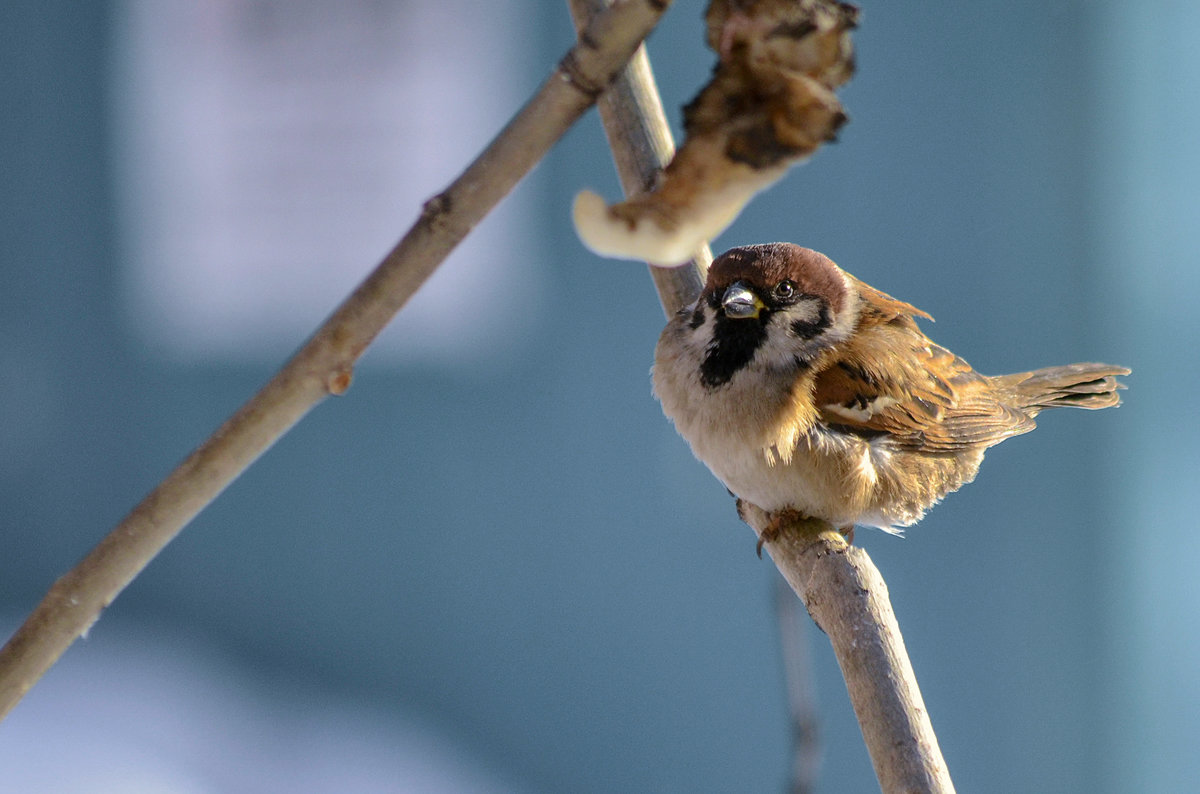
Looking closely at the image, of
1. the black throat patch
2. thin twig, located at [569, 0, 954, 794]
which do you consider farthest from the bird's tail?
thin twig, located at [569, 0, 954, 794]

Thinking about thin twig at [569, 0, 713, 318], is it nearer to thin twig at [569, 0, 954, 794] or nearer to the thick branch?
thin twig at [569, 0, 954, 794]

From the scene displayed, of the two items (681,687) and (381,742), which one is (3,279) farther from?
(681,687)

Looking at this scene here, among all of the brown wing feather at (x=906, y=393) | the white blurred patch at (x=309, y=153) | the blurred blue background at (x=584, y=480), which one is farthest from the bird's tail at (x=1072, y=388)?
the white blurred patch at (x=309, y=153)

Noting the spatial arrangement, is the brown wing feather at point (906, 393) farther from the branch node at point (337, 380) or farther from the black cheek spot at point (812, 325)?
the branch node at point (337, 380)

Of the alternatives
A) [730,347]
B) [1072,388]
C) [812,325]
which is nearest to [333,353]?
[730,347]

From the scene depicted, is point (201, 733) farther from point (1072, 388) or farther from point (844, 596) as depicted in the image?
point (844, 596)

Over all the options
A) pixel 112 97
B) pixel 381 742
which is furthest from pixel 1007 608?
pixel 112 97
